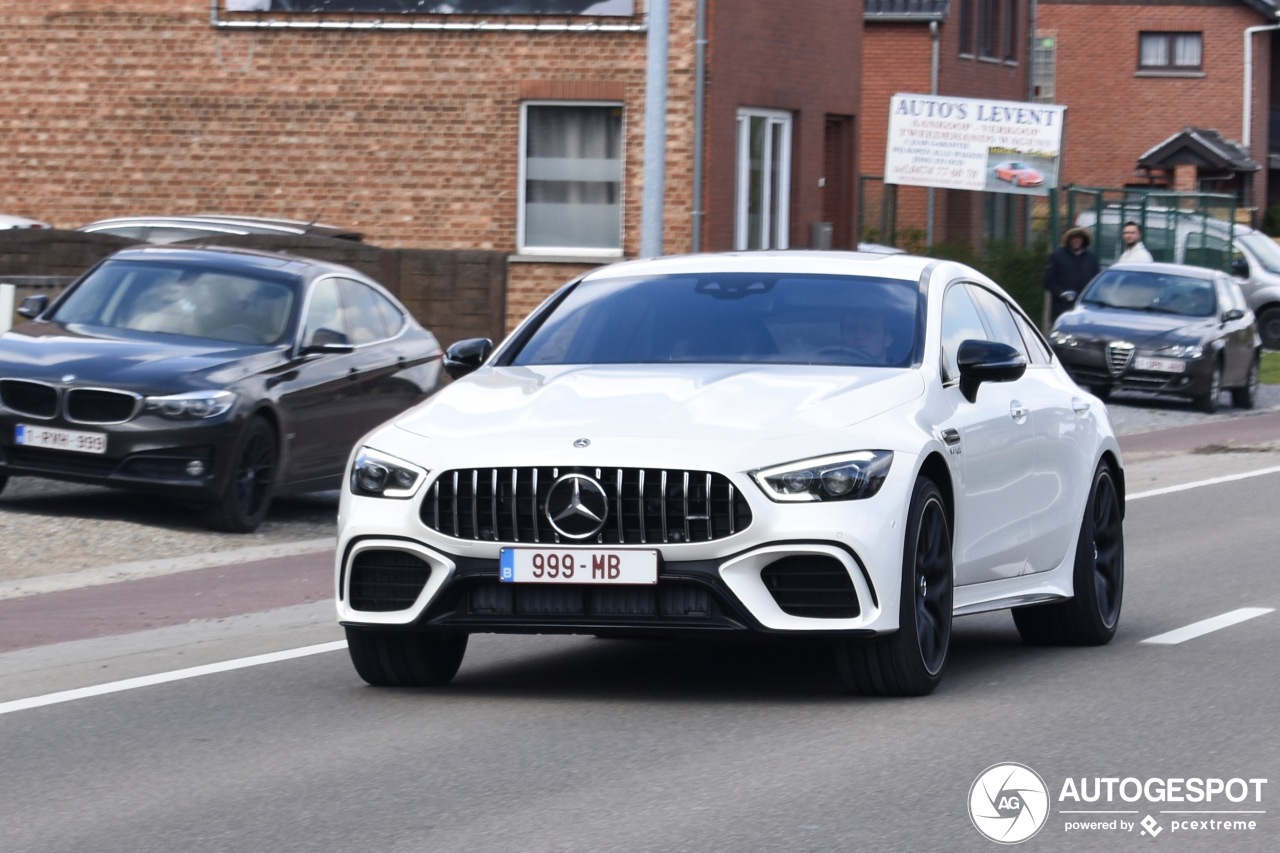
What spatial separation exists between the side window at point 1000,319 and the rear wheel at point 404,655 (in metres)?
2.48

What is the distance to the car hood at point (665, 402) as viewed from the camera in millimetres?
7637

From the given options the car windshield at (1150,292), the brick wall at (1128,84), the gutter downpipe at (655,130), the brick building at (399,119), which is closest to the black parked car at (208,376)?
the gutter downpipe at (655,130)

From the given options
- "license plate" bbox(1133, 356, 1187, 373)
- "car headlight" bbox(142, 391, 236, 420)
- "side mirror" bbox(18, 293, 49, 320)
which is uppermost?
"side mirror" bbox(18, 293, 49, 320)

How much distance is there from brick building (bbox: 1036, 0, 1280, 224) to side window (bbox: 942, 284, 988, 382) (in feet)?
169

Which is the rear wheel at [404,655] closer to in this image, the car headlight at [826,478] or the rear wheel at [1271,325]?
the car headlight at [826,478]

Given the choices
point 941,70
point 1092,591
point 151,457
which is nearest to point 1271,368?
point 941,70

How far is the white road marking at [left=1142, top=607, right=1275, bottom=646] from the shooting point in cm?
986

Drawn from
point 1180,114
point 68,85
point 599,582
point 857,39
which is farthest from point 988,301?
point 1180,114

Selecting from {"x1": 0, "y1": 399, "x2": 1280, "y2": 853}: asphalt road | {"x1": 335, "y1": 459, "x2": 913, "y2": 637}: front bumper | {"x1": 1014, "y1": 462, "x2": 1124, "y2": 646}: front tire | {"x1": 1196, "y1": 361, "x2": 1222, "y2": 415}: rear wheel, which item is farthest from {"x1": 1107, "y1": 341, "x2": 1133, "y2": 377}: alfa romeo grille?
{"x1": 335, "y1": 459, "x2": 913, "y2": 637}: front bumper

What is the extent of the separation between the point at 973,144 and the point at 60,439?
66.1 feet

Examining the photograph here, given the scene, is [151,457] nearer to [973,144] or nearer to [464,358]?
[464,358]

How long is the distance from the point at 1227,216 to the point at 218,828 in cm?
3607

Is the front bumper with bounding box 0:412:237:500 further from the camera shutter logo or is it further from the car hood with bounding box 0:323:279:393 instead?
the camera shutter logo

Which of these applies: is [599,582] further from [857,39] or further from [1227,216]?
[1227,216]
